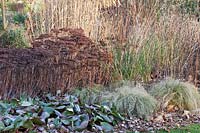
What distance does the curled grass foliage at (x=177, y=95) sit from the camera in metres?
5.70

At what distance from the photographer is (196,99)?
19.2 ft

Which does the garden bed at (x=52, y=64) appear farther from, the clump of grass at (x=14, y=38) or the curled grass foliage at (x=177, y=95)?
the clump of grass at (x=14, y=38)

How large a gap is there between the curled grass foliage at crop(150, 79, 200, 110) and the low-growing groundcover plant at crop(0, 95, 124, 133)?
3.00ft

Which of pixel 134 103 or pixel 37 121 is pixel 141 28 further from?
pixel 37 121

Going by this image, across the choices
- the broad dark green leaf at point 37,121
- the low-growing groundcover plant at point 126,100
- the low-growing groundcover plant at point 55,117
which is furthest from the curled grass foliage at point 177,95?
the broad dark green leaf at point 37,121

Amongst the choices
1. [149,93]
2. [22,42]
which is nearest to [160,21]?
[149,93]

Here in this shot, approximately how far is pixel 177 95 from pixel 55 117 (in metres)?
1.83

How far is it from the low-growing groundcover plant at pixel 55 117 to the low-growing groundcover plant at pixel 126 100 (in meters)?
0.20

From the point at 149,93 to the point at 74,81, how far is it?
1.14 m

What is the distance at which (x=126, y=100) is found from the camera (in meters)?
5.37

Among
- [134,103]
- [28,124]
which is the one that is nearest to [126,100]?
[134,103]

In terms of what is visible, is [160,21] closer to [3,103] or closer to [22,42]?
[22,42]

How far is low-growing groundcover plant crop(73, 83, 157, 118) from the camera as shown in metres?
5.28

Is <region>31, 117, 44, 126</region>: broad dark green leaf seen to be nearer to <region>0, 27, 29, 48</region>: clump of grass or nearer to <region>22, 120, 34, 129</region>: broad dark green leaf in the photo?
<region>22, 120, 34, 129</region>: broad dark green leaf
